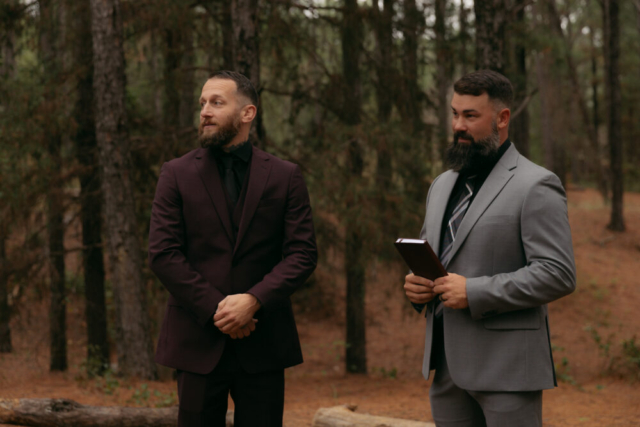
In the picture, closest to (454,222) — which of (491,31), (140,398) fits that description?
(140,398)

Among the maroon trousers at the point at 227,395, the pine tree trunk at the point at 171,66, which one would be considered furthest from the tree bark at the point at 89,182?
the maroon trousers at the point at 227,395

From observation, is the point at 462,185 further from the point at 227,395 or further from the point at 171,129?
the point at 171,129

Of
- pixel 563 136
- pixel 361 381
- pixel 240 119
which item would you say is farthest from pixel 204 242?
pixel 563 136

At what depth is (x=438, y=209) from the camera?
2.99m

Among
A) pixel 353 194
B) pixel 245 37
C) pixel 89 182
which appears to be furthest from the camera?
pixel 89 182

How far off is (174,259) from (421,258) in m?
1.22

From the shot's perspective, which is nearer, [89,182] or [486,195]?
[486,195]

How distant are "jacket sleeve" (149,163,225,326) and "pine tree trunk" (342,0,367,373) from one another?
5.88 metres

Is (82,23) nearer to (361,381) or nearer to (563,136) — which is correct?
(361,381)

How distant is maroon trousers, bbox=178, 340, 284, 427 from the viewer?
302cm

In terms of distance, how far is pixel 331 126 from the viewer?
9.83m

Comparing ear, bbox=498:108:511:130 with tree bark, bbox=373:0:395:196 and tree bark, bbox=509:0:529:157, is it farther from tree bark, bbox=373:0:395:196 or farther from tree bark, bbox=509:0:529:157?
tree bark, bbox=509:0:529:157

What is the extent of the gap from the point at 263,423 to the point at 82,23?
8.80 metres

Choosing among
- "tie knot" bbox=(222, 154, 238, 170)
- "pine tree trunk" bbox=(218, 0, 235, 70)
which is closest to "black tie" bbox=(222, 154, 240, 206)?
"tie knot" bbox=(222, 154, 238, 170)
